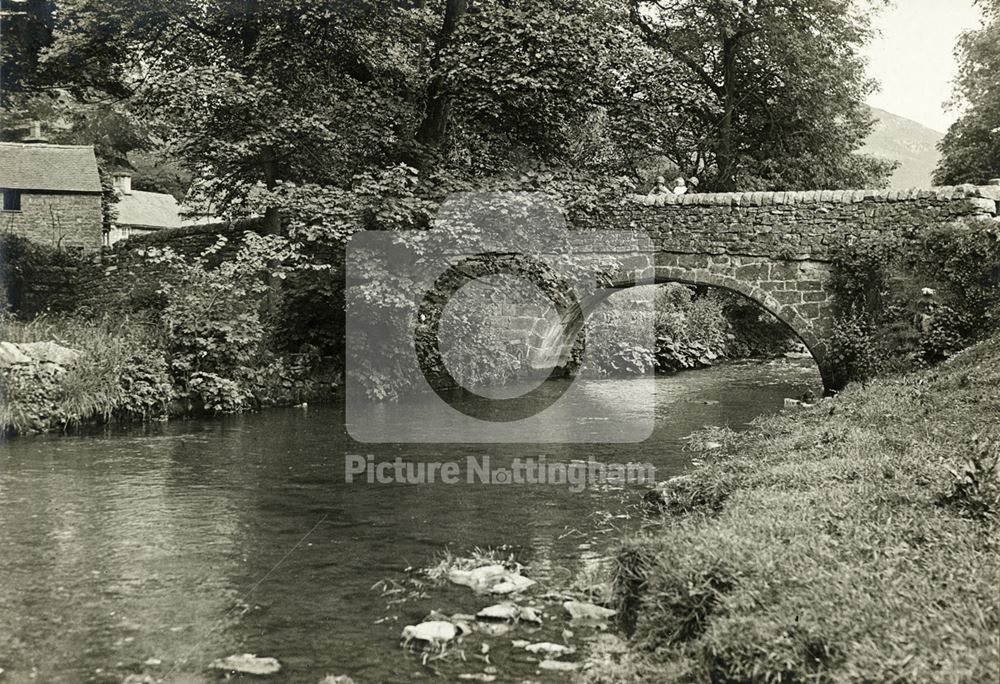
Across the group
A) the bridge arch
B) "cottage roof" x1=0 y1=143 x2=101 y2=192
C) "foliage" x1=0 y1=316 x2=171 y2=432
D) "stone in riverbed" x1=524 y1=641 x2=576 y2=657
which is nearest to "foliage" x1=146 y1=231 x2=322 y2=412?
"foliage" x1=0 y1=316 x2=171 y2=432

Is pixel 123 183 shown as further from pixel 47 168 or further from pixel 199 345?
pixel 199 345

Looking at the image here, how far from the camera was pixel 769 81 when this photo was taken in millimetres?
23344

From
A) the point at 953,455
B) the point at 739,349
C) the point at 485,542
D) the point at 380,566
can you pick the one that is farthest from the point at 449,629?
the point at 739,349

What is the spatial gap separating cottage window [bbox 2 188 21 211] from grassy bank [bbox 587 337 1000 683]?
27.8 meters

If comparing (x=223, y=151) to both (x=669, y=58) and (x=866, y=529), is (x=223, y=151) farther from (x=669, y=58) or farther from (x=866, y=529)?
(x=866, y=529)

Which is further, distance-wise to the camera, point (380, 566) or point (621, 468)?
point (621, 468)

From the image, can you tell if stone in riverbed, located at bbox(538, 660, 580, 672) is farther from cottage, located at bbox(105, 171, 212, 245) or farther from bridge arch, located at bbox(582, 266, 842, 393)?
cottage, located at bbox(105, 171, 212, 245)

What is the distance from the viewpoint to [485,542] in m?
7.10

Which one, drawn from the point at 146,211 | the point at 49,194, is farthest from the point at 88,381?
the point at 146,211

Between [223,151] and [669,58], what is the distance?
872 centimetres

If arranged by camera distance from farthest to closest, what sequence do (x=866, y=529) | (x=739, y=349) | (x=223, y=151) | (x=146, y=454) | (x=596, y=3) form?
(x=739, y=349)
(x=596, y=3)
(x=223, y=151)
(x=146, y=454)
(x=866, y=529)

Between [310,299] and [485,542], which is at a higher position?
[310,299]

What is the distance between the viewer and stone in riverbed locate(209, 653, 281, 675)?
4.70 meters

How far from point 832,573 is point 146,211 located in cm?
4332
